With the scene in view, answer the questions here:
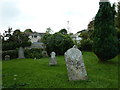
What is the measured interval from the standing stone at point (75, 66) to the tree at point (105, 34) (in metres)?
5.62

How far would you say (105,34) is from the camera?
1275cm

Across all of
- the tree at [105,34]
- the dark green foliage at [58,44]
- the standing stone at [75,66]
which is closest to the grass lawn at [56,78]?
the standing stone at [75,66]

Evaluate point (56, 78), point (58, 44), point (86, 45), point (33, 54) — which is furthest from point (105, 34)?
point (86, 45)

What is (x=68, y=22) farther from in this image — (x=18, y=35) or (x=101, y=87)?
(x=101, y=87)

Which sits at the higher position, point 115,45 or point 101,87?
point 115,45

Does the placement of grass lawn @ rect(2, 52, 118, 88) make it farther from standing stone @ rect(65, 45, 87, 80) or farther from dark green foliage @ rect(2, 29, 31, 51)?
dark green foliage @ rect(2, 29, 31, 51)

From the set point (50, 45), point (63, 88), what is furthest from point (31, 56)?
point (63, 88)

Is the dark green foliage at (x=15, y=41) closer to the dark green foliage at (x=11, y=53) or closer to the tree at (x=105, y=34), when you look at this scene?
the dark green foliage at (x=11, y=53)

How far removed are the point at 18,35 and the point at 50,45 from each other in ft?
25.0

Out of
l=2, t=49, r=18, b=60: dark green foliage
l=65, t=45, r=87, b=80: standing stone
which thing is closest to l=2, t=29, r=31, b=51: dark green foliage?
l=2, t=49, r=18, b=60: dark green foliage

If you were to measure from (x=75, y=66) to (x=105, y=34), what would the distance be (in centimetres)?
646

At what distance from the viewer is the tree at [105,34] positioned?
12.5 meters

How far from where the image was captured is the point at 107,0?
43.3 feet

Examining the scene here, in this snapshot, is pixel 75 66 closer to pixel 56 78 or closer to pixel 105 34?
pixel 56 78
